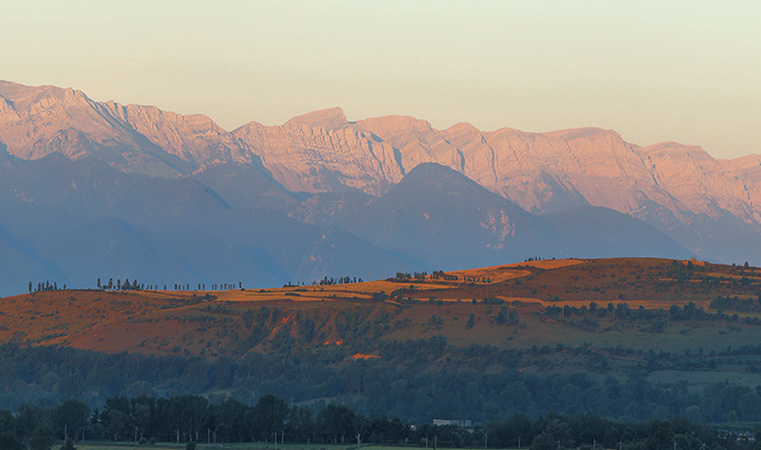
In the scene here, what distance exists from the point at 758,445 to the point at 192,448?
3341 inches

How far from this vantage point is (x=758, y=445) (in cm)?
19338

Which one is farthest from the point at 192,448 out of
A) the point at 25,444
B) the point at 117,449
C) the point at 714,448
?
the point at 714,448

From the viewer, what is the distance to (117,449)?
656ft

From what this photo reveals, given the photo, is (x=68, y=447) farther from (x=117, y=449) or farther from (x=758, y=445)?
(x=758, y=445)

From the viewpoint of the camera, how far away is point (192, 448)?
198 meters

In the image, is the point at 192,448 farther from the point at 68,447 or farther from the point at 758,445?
the point at 758,445

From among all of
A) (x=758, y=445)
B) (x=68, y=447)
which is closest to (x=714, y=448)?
(x=758, y=445)

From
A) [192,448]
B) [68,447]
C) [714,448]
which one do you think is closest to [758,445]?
[714,448]

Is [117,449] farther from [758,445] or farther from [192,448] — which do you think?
[758,445]

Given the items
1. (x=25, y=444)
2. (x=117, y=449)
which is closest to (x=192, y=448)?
(x=117, y=449)

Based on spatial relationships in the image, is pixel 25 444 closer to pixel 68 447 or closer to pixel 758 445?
pixel 68 447

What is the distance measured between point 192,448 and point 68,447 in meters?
18.7

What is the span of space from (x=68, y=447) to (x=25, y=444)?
12.2m

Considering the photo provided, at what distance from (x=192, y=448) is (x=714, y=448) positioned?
262ft
